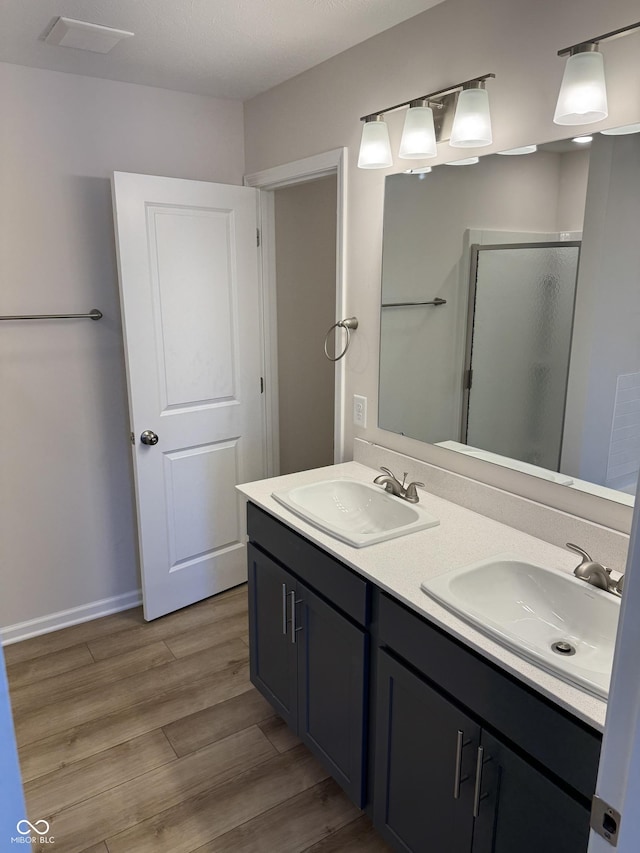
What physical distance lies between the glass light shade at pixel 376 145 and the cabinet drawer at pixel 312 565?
1.24 meters

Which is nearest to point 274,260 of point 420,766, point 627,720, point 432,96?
point 432,96

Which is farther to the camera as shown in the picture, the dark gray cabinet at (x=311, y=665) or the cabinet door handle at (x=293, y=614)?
the cabinet door handle at (x=293, y=614)

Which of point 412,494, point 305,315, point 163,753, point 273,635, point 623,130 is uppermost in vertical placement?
point 623,130

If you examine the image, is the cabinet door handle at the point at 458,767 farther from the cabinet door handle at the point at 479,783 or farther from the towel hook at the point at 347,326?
the towel hook at the point at 347,326

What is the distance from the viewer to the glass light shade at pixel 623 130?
1.39m

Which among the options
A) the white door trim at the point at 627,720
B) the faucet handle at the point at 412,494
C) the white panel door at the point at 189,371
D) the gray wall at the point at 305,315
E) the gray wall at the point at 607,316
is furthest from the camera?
the gray wall at the point at 305,315

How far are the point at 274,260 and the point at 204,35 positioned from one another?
112cm

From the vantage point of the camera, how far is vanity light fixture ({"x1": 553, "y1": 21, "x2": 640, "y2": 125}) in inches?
53.9

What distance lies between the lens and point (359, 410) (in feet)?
7.93

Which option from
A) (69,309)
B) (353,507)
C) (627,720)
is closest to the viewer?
(627,720)

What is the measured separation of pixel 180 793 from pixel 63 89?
2655mm

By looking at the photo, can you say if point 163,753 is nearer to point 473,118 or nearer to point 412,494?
point 412,494

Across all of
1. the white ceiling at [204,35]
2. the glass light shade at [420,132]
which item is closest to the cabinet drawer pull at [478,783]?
the glass light shade at [420,132]

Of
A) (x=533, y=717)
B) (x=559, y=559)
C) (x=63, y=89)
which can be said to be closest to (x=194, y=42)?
(x=63, y=89)
